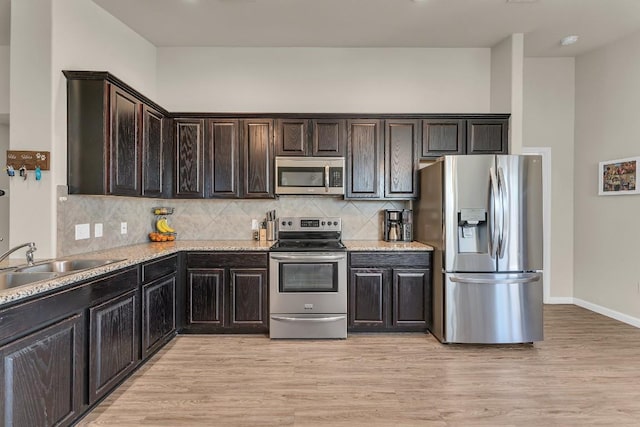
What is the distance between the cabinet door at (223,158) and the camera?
154 inches

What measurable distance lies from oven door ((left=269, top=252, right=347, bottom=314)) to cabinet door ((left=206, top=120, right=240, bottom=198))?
1.00 m

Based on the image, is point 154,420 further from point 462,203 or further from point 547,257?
point 547,257

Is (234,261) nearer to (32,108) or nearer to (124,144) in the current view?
(124,144)

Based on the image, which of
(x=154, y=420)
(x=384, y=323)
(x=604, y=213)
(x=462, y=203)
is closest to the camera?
(x=154, y=420)

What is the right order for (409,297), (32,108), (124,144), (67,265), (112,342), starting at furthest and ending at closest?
(409,297) → (124,144) → (32,108) → (67,265) → (112,342)

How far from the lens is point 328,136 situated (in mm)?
3947

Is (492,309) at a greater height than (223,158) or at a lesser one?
lesser

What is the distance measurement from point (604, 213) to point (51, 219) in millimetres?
5673

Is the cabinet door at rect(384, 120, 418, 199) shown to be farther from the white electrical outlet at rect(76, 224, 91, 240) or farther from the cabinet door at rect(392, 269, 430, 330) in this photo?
the white electrical outlet at rect(76, 224, 91, 240)

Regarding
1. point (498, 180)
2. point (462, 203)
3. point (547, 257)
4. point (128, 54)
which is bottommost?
point (547, 257)

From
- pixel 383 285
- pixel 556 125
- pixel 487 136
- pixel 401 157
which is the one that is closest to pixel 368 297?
pixel 383 285

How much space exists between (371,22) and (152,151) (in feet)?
8.47

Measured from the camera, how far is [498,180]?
3.23 meters

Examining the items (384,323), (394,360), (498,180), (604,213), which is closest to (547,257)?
(604,213)
